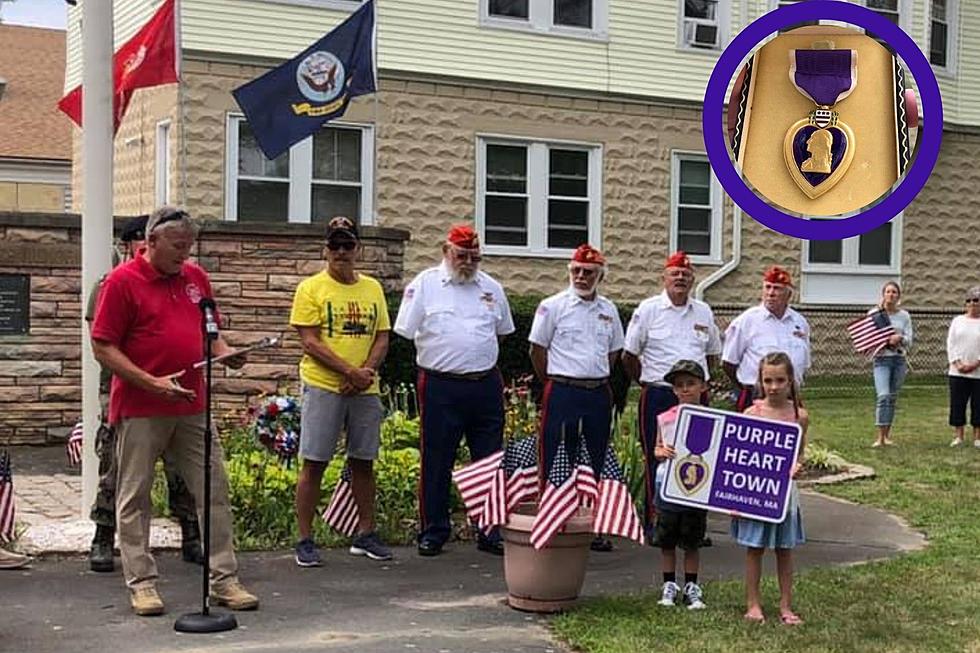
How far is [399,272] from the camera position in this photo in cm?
1395

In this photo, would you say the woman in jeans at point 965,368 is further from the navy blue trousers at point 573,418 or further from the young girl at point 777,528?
the young girl at point 777,528

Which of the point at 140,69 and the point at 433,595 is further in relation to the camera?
the point at 140,69

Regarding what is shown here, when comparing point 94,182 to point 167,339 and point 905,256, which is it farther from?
point 905,256

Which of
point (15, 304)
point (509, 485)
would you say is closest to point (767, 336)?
point (509, 485)

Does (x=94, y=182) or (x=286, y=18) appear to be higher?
(x=286, y=18)

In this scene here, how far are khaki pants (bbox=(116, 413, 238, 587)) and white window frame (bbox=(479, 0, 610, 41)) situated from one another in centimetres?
1374

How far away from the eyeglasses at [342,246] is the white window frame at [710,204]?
45.1ft

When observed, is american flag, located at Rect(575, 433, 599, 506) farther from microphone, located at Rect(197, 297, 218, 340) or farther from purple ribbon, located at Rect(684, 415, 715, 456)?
microphone, located at Rect(197, 297, 218, 340)

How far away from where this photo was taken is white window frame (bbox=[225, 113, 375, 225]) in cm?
1806

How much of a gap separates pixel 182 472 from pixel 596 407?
267 cm

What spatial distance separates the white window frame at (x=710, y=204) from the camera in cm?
2145

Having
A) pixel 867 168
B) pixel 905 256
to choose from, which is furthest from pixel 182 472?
pixel 905 256

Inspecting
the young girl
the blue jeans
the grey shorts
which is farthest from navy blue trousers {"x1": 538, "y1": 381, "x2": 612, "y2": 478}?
the blue jeans

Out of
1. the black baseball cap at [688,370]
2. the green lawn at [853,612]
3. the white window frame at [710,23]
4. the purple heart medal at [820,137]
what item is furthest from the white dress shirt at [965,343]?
the black baseball cap at [688,370]
